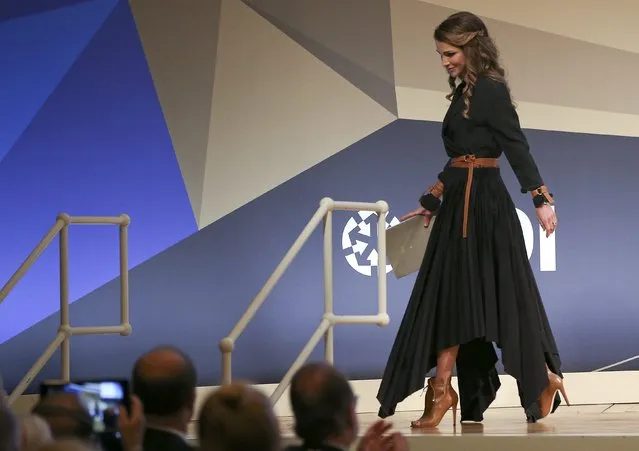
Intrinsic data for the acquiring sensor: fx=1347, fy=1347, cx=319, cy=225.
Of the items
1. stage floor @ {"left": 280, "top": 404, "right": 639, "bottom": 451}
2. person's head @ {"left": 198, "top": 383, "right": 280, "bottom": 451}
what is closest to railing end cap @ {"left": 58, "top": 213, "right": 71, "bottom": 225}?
stage floor @ {"left": 280, "top": 404, "right": 639, "bottom": 451}

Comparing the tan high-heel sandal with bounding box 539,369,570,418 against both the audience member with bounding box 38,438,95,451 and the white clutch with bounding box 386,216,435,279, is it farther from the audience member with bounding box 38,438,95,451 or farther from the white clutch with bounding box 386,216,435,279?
the audience member with bounding box 38,438,95,451

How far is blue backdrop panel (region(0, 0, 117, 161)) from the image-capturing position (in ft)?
19.0

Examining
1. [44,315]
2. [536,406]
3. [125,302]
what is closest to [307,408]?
[536,406]

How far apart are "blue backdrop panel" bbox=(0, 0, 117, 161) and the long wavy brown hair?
2.10m

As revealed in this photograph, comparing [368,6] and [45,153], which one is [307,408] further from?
[368,6]

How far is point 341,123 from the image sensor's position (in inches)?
243

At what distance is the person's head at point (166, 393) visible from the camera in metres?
2.42

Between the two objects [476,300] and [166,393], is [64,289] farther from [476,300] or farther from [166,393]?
[166,393]

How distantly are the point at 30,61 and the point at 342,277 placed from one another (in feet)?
5.51

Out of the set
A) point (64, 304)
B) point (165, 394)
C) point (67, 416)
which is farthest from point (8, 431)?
point (64, 304)

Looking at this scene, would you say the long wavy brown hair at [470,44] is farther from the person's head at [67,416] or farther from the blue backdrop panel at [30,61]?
the person's head at [67,416]

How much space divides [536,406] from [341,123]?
2191mm

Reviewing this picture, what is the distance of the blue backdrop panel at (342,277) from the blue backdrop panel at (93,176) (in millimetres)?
115

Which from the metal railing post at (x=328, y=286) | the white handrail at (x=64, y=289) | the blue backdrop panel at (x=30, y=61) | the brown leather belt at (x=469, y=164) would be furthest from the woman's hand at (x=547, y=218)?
the blue backdrop panel at (x=30, y=61)
